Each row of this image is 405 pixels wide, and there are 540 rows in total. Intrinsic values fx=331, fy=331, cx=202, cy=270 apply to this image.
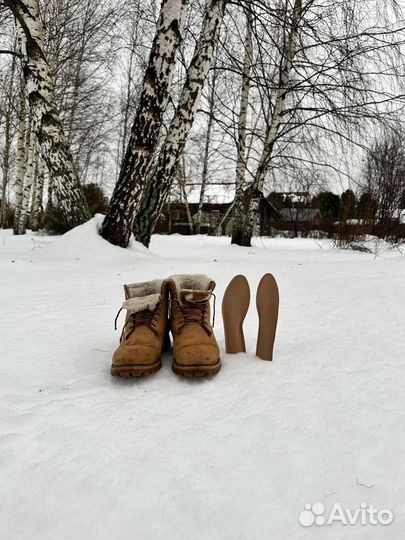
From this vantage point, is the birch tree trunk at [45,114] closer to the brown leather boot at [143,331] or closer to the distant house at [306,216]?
the brown leather boot at [143,331]

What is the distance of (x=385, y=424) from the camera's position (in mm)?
844

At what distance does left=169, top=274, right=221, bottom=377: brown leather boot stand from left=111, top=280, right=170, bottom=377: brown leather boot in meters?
→ 0.05

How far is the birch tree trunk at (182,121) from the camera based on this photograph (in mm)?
3775

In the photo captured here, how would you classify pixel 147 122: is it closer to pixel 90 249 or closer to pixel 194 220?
pixel 90 249

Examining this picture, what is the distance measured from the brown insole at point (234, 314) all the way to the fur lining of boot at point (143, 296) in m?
0.26

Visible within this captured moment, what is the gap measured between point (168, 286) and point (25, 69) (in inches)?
144

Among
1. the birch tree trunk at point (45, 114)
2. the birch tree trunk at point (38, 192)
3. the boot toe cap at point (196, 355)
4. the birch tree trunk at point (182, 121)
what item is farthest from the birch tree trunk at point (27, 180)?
the boot toe cap at point (196, 355)

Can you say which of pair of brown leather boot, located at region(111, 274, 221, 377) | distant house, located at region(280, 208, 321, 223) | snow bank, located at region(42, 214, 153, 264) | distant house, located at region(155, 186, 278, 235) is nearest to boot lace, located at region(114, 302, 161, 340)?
pair of brown leather boot, located at region(111, 274, 221, 377)

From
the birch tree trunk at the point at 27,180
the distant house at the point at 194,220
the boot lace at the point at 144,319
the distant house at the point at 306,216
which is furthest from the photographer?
the distant house at the point at 194,220

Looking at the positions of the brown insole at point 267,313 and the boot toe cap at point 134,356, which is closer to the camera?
the boot toe cap at point 134,356

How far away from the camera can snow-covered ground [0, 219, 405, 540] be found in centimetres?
61

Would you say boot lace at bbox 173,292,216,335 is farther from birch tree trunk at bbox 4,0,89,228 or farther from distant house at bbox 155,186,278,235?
distant house at bbox 155,186,278,235

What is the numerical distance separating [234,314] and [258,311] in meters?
0.10

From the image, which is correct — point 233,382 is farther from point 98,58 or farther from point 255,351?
point 98,58
